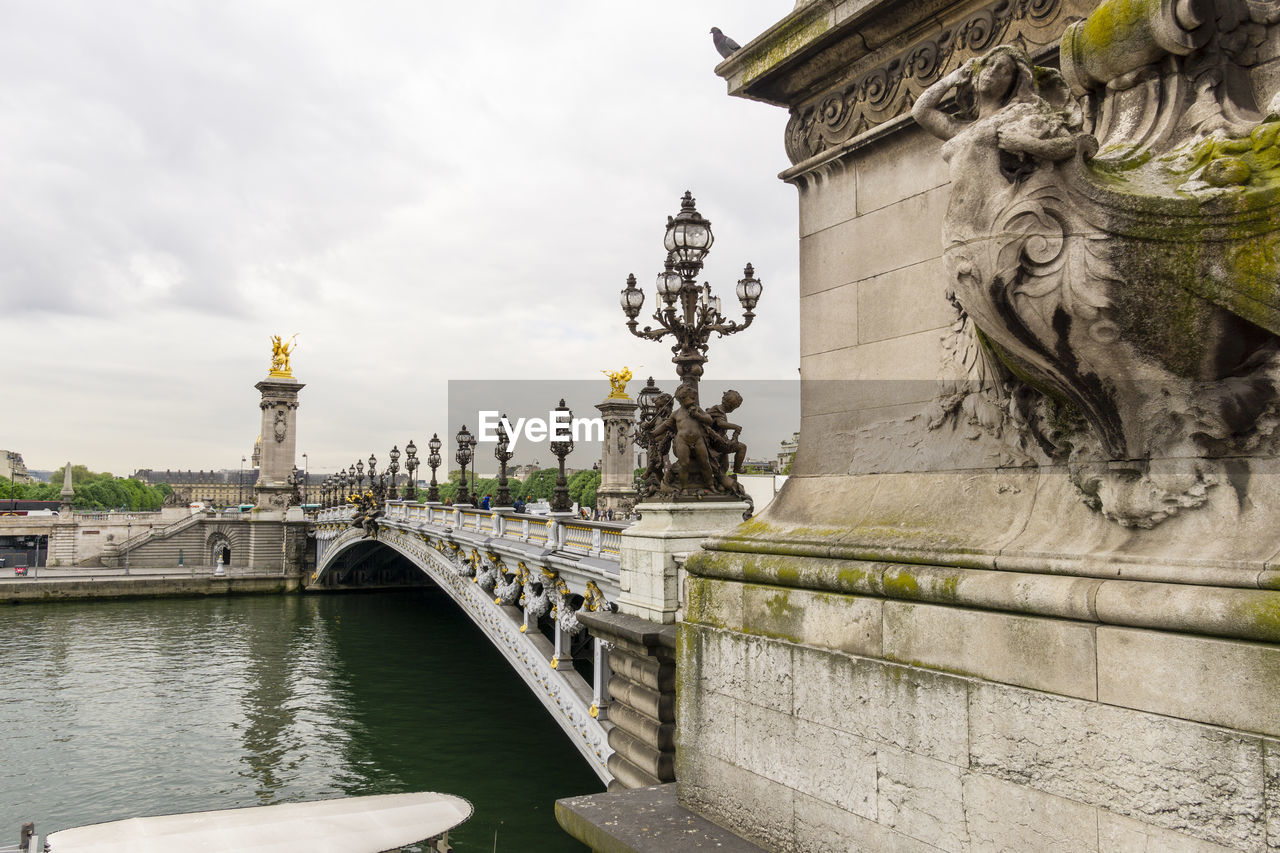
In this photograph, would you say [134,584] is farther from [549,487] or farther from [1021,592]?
[1021,592]

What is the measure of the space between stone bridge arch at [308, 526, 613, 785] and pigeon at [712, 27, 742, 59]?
993cm

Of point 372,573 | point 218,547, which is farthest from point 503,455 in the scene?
point 218,547

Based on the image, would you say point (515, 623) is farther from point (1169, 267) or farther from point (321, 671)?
point (1169, 267)

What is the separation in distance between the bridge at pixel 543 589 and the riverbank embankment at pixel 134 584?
25206 mm

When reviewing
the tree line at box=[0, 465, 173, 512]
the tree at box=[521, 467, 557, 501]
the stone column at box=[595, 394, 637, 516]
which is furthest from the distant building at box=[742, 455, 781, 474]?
the tree line at box=[0, 465, 173, 512]

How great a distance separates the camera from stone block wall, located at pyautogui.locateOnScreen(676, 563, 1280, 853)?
2.50 metres

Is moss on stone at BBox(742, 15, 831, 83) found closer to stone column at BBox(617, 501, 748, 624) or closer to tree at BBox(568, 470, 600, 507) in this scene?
stone column at BBox(617, 501, 748, 624)

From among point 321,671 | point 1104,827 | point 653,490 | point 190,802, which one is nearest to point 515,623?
point 190,802

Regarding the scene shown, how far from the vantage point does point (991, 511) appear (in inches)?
134

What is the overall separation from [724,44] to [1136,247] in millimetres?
3353

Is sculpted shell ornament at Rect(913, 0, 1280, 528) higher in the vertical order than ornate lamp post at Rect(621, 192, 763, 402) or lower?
lower

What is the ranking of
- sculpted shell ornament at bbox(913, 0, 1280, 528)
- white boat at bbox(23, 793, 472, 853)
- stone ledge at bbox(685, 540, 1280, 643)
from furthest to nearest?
white boat at bbox(23, 793, 472, 853), sculpted shell ornament at bbox(913, 0, 1280, 528), stone ledge at bbox(685, 540, 1280, 643)

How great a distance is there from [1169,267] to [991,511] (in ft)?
3.57

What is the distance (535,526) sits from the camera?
1912 cm
